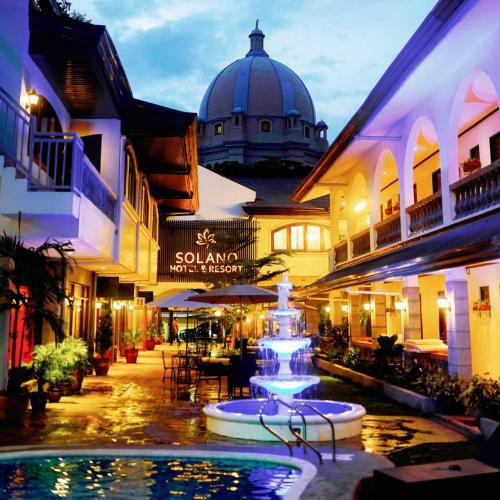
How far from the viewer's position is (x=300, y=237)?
3556 centimetres

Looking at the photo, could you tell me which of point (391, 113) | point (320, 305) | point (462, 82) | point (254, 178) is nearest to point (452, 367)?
point (462, 82)

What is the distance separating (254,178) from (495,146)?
2839 centimetres

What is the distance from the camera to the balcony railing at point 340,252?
2506 cm

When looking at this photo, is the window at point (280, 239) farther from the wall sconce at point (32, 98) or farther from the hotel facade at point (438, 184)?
the wall sconce at point (32, 98)

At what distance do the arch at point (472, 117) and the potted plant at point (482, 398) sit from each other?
5.21 m

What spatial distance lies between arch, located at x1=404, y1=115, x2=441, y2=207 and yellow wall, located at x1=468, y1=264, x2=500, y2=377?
8.95ft

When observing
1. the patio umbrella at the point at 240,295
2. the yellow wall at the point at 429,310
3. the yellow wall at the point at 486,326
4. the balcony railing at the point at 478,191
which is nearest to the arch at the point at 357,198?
the yellow wall at the point at 429,310

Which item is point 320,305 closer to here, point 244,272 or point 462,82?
point 244,272

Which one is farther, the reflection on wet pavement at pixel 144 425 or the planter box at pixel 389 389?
the planter box at pixel 389 389

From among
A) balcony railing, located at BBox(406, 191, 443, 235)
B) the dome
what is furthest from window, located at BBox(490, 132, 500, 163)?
the dome

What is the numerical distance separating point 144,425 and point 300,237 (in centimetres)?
2555

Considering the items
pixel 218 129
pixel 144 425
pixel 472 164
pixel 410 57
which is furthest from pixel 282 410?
pixel 218 129

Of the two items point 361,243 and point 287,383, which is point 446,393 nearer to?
point 287,383

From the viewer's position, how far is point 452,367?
13.0 meters
